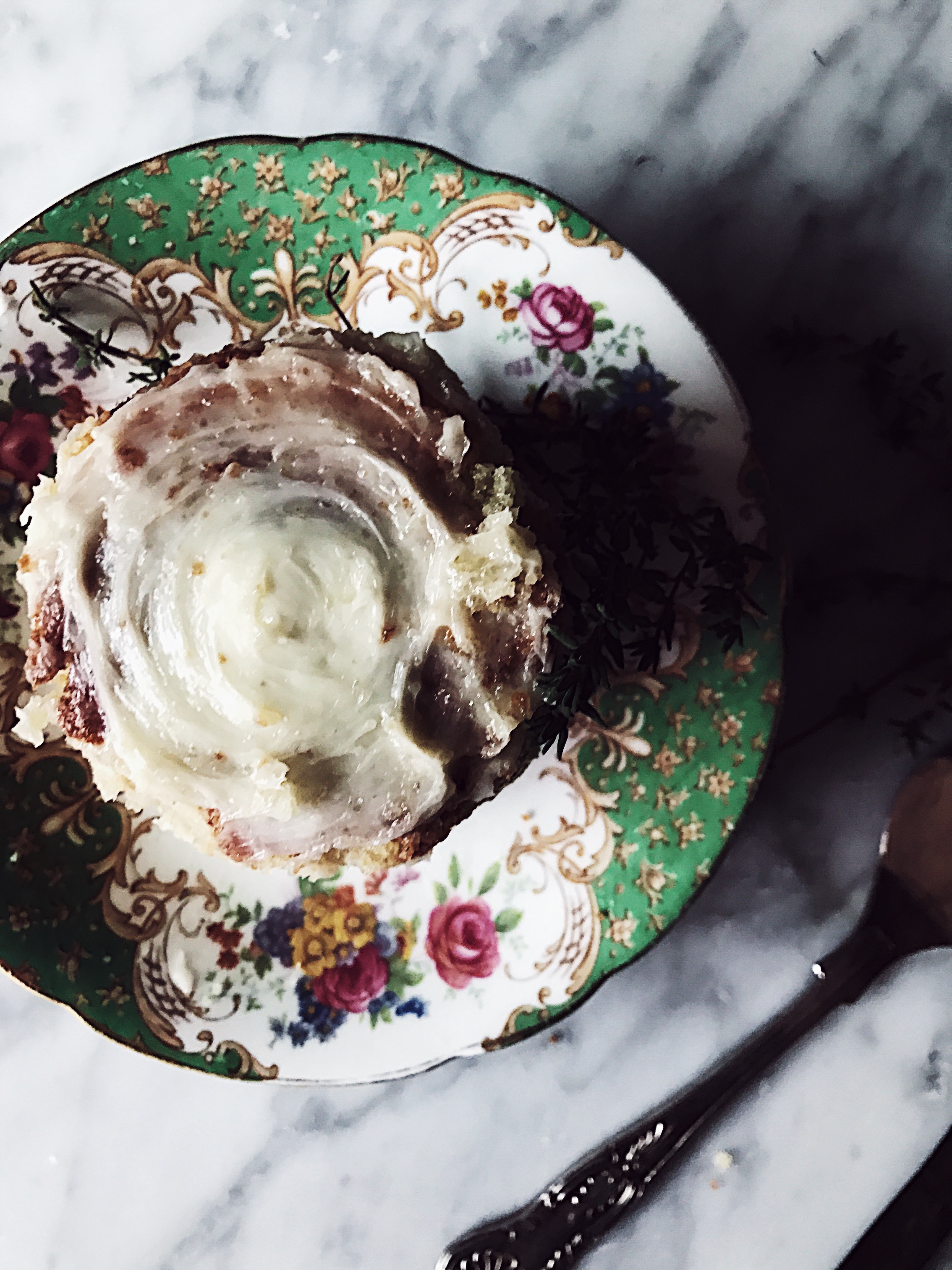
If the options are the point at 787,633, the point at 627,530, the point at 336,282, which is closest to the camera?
the point at 627,530

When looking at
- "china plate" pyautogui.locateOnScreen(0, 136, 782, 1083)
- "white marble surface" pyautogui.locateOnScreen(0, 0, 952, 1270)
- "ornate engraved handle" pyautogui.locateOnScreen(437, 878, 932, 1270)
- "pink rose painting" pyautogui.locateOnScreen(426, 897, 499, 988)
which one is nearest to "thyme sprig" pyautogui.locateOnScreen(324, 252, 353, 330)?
"china plate" pyautogui.locateOnScreen(0, 136, 782, 1083)

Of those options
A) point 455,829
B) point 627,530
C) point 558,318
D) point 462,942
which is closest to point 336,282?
point 558,318

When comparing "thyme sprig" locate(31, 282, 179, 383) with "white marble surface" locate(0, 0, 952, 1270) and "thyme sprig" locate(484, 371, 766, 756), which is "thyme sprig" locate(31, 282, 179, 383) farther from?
"thyme sprig" locate(484, 371, 766, 756)

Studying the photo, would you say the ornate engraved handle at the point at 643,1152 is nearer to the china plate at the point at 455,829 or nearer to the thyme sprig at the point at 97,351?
the china plate at the point at 455,829

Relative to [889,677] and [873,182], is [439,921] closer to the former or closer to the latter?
[889,677]

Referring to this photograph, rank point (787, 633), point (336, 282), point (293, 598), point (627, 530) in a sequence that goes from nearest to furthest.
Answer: point (293, 598) → point (627, 530) → point (336, 282) → point (787, 633)

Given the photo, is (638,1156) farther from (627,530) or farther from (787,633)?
(627,530)

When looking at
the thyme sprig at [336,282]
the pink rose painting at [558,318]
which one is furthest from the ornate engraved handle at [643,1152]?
the thyme sprig at [336,282]
